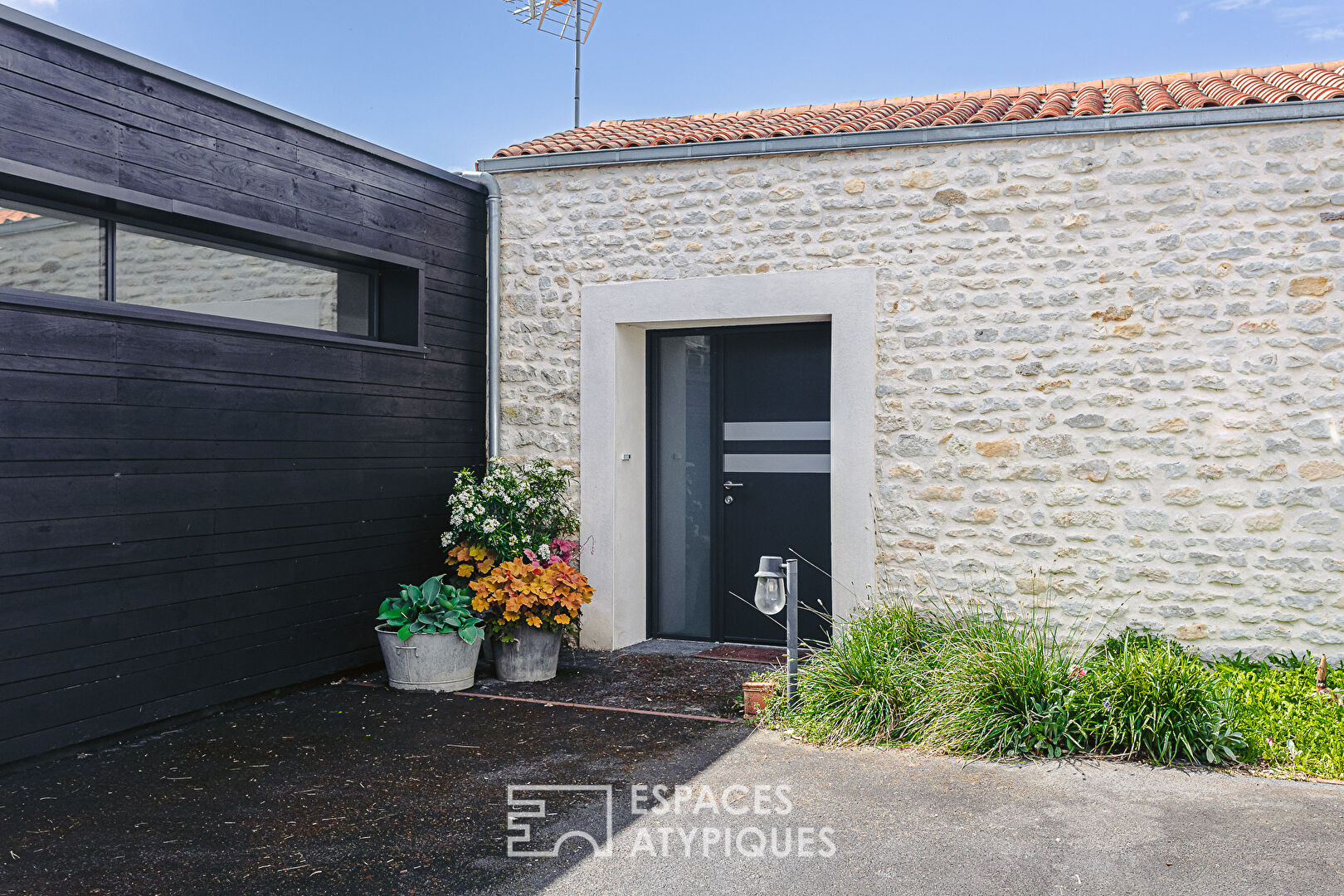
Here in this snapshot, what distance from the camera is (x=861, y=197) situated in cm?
658

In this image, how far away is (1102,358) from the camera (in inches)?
240

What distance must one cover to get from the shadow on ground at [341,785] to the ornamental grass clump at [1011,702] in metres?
0.53

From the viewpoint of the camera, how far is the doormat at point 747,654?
22.4ft

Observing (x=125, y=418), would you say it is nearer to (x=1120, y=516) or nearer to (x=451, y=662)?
(x=451, y=662)

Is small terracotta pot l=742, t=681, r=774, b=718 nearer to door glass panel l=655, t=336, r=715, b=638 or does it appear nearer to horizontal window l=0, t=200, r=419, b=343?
door glass panel l=655, t=336, r=715, b=638

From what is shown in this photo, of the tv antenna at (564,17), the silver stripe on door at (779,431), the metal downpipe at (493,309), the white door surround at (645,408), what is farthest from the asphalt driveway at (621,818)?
the tv antenna at (564,17)

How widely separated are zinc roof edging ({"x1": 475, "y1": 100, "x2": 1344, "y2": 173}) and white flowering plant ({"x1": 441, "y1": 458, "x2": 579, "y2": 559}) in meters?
2.11

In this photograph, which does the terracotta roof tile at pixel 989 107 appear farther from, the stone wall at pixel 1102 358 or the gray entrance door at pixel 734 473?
the gray entrance door at pixel 734 473

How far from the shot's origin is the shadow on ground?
3.48m

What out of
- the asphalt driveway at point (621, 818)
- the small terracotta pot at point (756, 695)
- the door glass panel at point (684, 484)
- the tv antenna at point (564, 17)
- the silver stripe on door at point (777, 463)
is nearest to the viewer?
the asphalt driveway at point (621, 818)

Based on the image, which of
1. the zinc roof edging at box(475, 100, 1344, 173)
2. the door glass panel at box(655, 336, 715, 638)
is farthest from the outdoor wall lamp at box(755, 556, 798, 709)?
the zinc roof edging at box(475, 100, 1344, 173)

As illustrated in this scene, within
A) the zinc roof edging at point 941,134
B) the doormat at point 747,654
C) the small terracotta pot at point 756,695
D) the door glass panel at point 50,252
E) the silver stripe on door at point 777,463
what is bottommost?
the doormat at point 747,654

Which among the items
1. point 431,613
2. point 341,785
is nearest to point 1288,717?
point 341,785

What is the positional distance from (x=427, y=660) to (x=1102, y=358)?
4251 mm
